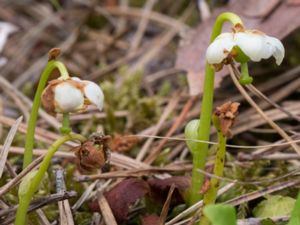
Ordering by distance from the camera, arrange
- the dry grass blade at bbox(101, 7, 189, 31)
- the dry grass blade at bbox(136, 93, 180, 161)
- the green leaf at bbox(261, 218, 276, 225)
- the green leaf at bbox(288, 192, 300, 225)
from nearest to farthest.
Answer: the green leaf at bbox(288, 192, 300, 225) → the green leaf at bbox(261, 218, 276, 225) → the dry grass blade at bbox(136, 93, 180, 161) → the dry grass blade at bbox(101, 7, 189, 31)

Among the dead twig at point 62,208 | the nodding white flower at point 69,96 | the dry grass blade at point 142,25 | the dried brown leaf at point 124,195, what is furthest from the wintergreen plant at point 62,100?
the dry grass blade at point 142,25

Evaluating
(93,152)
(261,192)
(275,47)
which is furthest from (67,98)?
(261,192)

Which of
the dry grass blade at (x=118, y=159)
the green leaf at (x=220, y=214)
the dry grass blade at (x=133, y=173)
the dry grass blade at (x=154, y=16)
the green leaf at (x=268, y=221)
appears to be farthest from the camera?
the dry grass blade at (x=154, y=16)

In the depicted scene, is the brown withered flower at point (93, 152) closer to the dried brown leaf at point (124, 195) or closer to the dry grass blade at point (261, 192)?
the dried brown leaf at point (124, 195)

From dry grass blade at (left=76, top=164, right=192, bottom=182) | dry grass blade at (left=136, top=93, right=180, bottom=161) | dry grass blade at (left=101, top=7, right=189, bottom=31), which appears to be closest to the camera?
dry grass blade at (left=76, top=164, right=192, bottom=182)

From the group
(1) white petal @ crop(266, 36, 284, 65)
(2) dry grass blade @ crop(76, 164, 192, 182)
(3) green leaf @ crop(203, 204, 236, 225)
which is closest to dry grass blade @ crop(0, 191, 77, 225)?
(2) dry grass blade @ crop(76, 164, 192, 182)

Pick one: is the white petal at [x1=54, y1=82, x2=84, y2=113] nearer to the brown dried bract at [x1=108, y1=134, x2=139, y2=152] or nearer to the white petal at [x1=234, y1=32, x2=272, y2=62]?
the white petal at [x1=234, y1=32, x2=272, y2=62]
